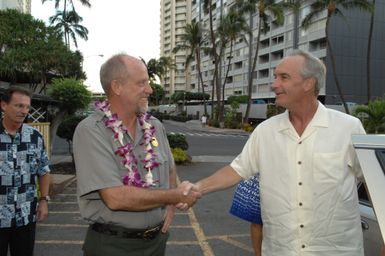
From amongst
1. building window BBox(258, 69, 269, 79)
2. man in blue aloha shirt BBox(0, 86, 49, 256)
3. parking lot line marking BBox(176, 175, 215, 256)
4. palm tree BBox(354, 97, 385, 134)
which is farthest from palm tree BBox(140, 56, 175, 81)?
man in blue aloha shirt BBox(0, 86, 49, 256)

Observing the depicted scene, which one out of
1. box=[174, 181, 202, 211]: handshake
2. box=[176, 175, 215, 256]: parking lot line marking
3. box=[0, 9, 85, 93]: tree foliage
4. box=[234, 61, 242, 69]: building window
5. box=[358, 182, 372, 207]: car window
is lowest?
box=[176, 175, 215, 256]: parking lot line marking

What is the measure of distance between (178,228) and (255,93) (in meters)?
73.6

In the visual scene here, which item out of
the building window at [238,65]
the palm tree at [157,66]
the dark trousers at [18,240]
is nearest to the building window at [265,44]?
the building window at [238,65]

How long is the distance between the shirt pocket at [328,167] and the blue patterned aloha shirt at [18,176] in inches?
86.3

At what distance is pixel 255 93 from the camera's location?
260 feet

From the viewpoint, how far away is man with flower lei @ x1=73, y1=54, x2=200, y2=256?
247 cm

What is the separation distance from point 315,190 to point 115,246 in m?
1.17

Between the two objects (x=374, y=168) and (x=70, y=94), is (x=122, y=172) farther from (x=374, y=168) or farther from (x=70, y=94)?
(x=70, y=94)

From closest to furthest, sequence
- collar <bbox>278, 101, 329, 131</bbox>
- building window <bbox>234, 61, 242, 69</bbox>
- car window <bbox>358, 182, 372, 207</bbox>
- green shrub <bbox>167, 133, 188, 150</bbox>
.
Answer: collar <bbox>278, 101, 329, 131</bbox> < car window <bbox>358, 182, 372, 207</bbox> < green shrub <bbox>167, 133, 188, 150</bbox> < building window <bbox>234, 61, 242, 69</bbox>

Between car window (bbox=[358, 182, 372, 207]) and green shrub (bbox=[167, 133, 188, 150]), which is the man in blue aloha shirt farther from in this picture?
green shrub (bbox=[167, 133, 188, 150])

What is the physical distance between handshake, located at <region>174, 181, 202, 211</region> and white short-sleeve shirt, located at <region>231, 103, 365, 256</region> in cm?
43

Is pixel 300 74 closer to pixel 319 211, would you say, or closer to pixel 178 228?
A: pixel 319 211

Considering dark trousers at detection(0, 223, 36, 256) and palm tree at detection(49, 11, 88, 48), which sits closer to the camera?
dark trousers at detection(0, 223, 36, 256)

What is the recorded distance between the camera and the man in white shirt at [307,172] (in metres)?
2.68
